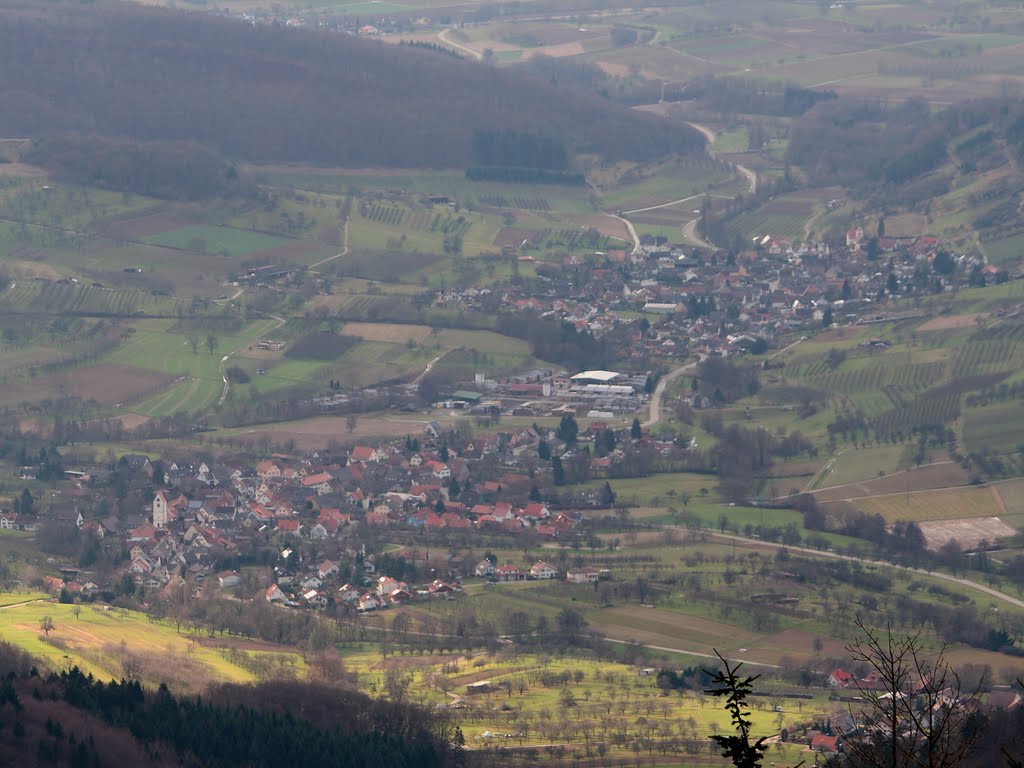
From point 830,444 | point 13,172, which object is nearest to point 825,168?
point 13,172

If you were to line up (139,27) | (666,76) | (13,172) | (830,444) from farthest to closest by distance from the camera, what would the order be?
1. (666,76)
2. (139,27)
3. (13,172)
4. (830,444)

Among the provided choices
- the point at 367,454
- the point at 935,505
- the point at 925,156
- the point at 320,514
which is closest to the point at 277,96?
the point at 925,156

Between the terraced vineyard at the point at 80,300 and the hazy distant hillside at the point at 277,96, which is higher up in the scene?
the hazy distant hillside at the point at 277,96

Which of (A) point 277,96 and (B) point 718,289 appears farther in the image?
(A) point 277,96

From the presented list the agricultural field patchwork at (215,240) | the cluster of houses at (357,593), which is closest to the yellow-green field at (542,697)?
the cluster of houses at (357,593)

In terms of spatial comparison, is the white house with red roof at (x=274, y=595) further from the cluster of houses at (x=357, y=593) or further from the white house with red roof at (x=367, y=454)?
the white house with red roof at (x=367, y=454)

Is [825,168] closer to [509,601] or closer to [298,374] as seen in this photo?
[298,374]

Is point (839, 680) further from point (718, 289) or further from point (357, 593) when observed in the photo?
point (718, 289)

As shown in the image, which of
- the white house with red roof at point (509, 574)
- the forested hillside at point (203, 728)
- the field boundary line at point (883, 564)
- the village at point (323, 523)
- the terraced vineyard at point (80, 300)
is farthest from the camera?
the terraced vineyard at point (80, 300)

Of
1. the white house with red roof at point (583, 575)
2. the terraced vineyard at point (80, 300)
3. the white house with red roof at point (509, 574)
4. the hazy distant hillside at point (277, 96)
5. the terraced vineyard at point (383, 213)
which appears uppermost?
the hazy distant hillside at point (277, 96)
